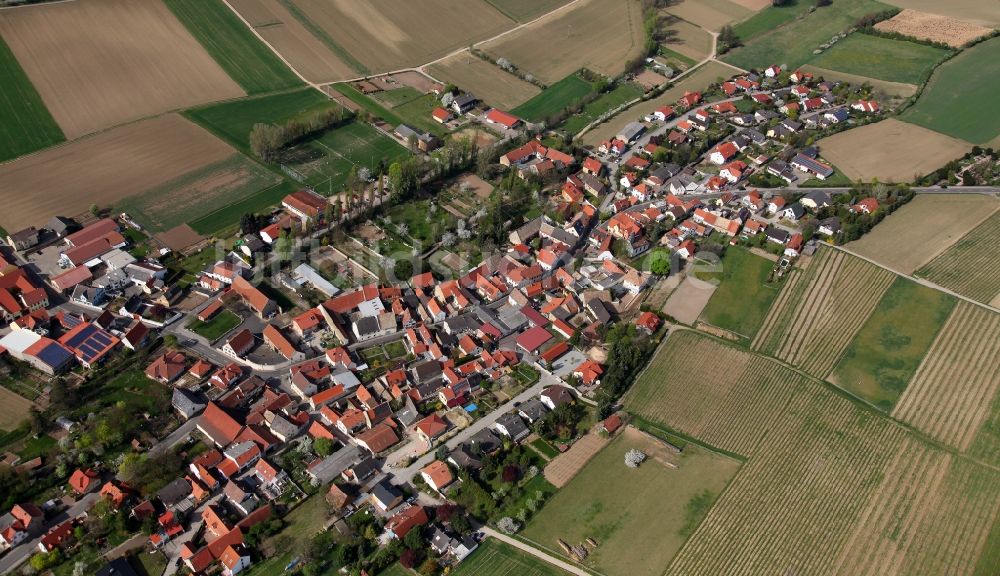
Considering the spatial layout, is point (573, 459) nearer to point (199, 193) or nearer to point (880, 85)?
point (199, 193)

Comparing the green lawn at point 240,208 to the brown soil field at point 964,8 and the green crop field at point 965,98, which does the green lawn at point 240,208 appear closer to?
the green crop field at point 965,98

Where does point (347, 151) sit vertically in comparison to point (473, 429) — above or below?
above

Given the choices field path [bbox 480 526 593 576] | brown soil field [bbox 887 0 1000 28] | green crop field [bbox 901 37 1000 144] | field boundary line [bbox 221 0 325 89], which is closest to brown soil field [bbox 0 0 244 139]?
field boundary line [bbox 221 0 325 89]

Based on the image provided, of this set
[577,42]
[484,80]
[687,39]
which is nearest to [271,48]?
[484,80]

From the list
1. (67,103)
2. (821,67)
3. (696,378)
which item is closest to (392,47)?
(67,103)

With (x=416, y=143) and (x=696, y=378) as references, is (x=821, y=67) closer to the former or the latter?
(x=416, y=143)

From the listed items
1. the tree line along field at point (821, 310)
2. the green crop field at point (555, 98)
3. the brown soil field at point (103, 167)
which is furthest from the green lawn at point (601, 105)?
the brown soil field at point (103, 167)

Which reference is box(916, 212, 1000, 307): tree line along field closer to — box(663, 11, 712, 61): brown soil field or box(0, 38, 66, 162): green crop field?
box(663, 11, 712, 61): brown soil field
